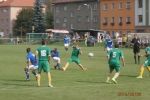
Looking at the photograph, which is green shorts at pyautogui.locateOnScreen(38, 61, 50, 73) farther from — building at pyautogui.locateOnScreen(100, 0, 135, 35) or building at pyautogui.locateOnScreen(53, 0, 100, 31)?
building at pyautogui.locateOnScreen(53, 0, 100, 31)

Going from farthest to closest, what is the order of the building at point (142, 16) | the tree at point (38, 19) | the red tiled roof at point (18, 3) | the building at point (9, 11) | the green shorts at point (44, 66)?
1. the red tiled roof at point (18, 3)
2. the building at point (9, 11)
3. the tree at point (38, 19)
4. the building at point (142, 16)
5. the green shorts at point (44, 66)

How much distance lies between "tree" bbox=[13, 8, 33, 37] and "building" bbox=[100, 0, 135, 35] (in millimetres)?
26868

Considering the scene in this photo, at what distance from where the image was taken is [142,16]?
10175 centimetres

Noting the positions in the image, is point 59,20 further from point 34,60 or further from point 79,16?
point 34,60

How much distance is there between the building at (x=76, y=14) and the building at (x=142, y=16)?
47.0 feet

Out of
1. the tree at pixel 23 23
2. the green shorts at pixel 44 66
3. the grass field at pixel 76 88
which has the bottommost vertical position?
the grass field at pixel 76 88

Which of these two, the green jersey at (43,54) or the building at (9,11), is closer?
the green jersey at (43,54)

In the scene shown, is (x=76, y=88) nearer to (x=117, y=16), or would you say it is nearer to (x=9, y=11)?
(x=117, y=16)

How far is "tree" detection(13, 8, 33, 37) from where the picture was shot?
134188 mm

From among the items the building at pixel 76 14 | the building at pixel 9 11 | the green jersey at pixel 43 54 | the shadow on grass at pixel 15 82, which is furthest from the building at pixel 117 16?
the green jersey at pixel 43 54

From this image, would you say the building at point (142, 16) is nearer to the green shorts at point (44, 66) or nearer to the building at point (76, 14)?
the building at point (76, 14)

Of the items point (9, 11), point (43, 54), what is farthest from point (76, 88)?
point (9, 11)

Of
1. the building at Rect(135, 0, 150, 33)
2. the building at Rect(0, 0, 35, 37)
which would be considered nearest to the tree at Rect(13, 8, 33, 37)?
the building at Rect(0, 0, 35, 37)

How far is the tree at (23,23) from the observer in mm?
134188
